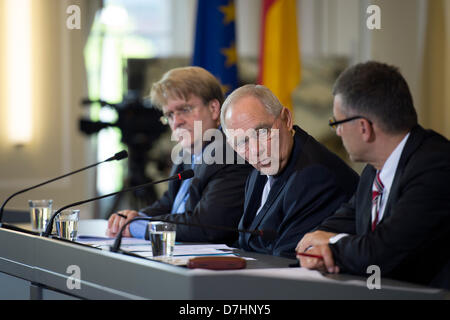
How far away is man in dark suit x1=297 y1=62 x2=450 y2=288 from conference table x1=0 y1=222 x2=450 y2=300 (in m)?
0.12

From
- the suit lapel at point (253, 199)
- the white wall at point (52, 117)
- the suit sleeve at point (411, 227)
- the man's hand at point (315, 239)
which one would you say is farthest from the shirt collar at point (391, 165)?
the white wall at point (52, 117)

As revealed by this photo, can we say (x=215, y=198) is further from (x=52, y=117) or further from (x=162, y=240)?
(x=52, y=117)

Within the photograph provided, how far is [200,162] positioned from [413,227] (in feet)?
4.82

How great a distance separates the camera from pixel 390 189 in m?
2.08

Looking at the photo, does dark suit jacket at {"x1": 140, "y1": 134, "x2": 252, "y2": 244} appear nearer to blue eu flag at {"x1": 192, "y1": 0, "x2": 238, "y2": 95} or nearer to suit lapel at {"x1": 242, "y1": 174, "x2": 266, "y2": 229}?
suit lapel at {"x1": 242, "y1": 174, "x2": 266, "y2": 229}

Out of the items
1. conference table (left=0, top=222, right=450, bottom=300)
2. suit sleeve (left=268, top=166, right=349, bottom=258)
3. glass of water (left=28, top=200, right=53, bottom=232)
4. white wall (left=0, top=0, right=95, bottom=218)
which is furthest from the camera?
white wall (left=0, top=0, right=95, bottom=218)

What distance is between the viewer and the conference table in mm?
1655

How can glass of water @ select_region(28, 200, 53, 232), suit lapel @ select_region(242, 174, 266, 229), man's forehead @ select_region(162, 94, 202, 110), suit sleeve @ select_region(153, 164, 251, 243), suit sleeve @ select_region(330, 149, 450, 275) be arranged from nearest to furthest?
suit sleeve @ select_region(330, 149, 450, 275), suit lapel @ select_region(242, 174, 266, 229), suit sleeve @ select_region(153, 164, 251, 243), glass of water @ select_region(28, 200, 53, 232), man's forehead @ select_region(162, 94, 202, 110)

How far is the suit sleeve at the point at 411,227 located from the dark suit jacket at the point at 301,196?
544mm

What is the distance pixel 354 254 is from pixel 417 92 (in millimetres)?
4264

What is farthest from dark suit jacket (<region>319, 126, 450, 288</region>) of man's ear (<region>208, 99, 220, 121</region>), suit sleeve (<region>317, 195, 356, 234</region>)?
man's ear (<region>208, 99, 220, 121</region>)

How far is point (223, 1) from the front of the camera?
6250mm

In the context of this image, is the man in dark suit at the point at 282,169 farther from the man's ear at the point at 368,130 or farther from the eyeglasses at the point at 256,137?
the man's ear at the point at 368,130
